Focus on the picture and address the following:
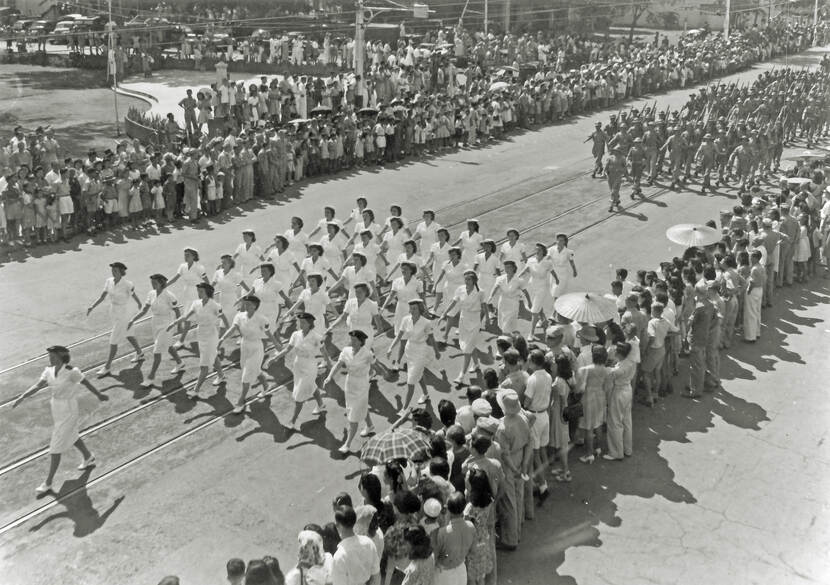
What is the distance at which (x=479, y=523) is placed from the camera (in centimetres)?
747

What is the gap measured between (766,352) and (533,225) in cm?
738

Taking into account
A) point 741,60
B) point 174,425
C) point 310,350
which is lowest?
point 174,425

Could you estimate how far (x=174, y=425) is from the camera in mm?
11250

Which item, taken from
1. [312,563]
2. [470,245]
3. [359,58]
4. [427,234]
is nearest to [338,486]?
[312,563]

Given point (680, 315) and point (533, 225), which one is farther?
point (533, 225)

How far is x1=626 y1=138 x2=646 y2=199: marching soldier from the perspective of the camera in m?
23.2

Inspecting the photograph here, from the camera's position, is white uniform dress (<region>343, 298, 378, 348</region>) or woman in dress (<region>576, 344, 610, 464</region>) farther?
white uniform dress (<region>343, 298, 378, 348</region>)

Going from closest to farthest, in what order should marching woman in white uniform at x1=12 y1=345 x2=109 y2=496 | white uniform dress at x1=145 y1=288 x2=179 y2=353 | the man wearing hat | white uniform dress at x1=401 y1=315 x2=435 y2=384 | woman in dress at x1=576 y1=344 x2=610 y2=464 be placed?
the man wearing hat, marching woman in white uniform at x1=12 y1=345 x2=109 y2=496, woman in dress at x1=576 y1=344 x2=610 y2=464, white uniform dress at x1=401 y1=315 x2=435 y2=384, white uniform dress at x1=145 y1=288 x2=179 y2=353

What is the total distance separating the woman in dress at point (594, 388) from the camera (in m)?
10.1

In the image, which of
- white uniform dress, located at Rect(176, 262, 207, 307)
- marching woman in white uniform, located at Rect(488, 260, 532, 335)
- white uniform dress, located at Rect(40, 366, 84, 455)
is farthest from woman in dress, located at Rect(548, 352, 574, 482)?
white uniform dress, located at Rect(176, 262, 207, 307)

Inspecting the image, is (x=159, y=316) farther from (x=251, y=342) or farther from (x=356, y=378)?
(x=356, y=378)

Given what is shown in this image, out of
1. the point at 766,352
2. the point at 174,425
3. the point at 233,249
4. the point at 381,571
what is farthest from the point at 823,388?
the point at 233,249

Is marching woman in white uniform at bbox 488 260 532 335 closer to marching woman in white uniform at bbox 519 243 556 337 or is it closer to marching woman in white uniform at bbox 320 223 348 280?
marching woman in white uniform at bbox 519 243 556 337

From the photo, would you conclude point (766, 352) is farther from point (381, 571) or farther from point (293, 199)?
point (293, 199)
